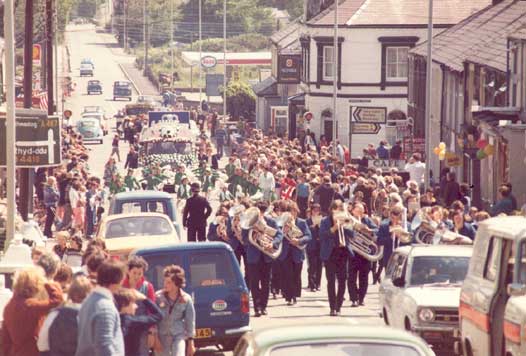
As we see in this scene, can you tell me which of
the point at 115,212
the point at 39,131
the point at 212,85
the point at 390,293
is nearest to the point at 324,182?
the point at 115,212

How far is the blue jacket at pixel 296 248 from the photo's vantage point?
2530cm

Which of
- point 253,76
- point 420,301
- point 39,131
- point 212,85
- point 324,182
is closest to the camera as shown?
point 420,301

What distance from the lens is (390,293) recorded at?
2077cm

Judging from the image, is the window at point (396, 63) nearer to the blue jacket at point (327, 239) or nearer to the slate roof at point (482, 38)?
the slate roof at point (482, 38)

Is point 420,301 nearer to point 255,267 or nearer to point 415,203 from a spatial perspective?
point 255,267

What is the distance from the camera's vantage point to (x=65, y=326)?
13117mm

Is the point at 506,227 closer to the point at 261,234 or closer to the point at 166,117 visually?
the point at 261,234

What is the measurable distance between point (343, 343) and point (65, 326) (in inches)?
109

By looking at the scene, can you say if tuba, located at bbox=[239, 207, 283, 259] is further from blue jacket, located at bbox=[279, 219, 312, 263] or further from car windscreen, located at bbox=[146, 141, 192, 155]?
car windscreen, located at bbox=[146, 141, 192, 155]

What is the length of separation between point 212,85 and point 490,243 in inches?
4318

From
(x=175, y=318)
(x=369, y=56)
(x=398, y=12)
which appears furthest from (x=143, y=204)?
(x=398, y=12)

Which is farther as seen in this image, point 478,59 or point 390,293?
point 478,59

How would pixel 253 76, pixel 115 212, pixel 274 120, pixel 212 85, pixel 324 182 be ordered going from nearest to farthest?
1. pixel 115 212
2. pixel 324 182
3. pixel 274 120
4. pixel 212 85
5. pixel 253 76

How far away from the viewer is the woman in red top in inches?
529
